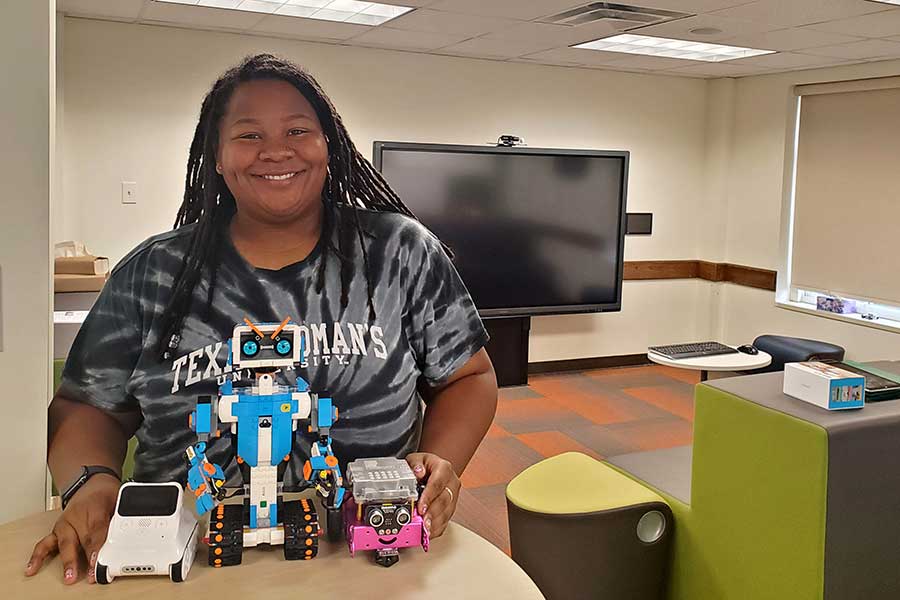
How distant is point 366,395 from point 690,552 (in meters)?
1.23

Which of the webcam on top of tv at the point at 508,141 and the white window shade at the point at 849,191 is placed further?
the webcam on top of tv at the point at 508,141

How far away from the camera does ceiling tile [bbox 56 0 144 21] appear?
4.05 m

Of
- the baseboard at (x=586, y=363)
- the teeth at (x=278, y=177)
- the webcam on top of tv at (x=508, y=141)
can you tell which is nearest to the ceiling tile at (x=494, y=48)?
the webcam on top of tv at (x=508, y=141)

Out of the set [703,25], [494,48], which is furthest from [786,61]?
[494,48]

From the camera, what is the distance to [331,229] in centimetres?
174

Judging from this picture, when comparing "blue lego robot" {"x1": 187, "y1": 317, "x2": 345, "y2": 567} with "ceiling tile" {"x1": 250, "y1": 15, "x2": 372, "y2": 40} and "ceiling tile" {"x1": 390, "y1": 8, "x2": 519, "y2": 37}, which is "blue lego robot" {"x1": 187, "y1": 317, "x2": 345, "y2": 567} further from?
"ceiling tile" {"x1": 250, "y1": 15, "x2": 372, "y2": 40}

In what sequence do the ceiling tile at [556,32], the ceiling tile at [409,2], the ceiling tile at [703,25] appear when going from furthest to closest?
1. the ceiling tile at [556,32]
2. the ceiling tile at [703,25]
3. the ceiling tile at [409,2]

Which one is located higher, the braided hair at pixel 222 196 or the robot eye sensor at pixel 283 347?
the braided hair at pixel 222 196

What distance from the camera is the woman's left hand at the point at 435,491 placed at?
1.41m

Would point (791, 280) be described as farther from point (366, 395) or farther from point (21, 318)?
point (21, 318)

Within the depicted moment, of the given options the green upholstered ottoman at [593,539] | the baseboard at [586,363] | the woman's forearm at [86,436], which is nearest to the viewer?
the woman's forearm at [86,436]

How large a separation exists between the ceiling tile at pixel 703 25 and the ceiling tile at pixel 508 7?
673mm

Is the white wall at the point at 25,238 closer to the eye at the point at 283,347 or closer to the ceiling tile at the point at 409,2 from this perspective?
the eye at the point at 283,347

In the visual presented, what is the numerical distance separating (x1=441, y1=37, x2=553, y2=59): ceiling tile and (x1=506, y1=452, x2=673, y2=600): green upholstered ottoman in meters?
3.04
